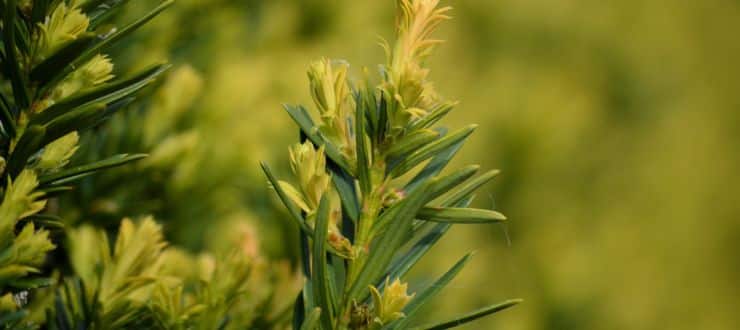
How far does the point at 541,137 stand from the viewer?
35.4 inches

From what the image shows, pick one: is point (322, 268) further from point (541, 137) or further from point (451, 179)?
point (541, 137)

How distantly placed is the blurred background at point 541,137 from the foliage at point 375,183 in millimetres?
114

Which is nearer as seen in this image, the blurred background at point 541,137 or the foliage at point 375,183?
the foliage at point 375,183

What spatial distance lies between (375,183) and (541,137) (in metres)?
0.75

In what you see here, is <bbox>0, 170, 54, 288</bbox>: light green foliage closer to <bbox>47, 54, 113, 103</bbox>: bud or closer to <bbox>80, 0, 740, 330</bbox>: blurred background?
<bbox>47, 54, 113, 103</bbox>: bud

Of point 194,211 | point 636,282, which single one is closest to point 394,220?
point 194,211

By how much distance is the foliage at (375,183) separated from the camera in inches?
6.6

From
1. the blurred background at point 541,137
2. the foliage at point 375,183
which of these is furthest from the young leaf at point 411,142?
the blurred background at point 541,137

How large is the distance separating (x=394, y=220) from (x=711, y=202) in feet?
4.02

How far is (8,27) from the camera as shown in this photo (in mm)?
155

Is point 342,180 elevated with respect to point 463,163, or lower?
elevated

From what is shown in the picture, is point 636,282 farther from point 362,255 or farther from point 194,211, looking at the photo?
point 362,255

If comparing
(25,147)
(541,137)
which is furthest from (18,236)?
(541,137)

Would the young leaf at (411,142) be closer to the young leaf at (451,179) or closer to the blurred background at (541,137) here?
the young leaf at (451,179)
